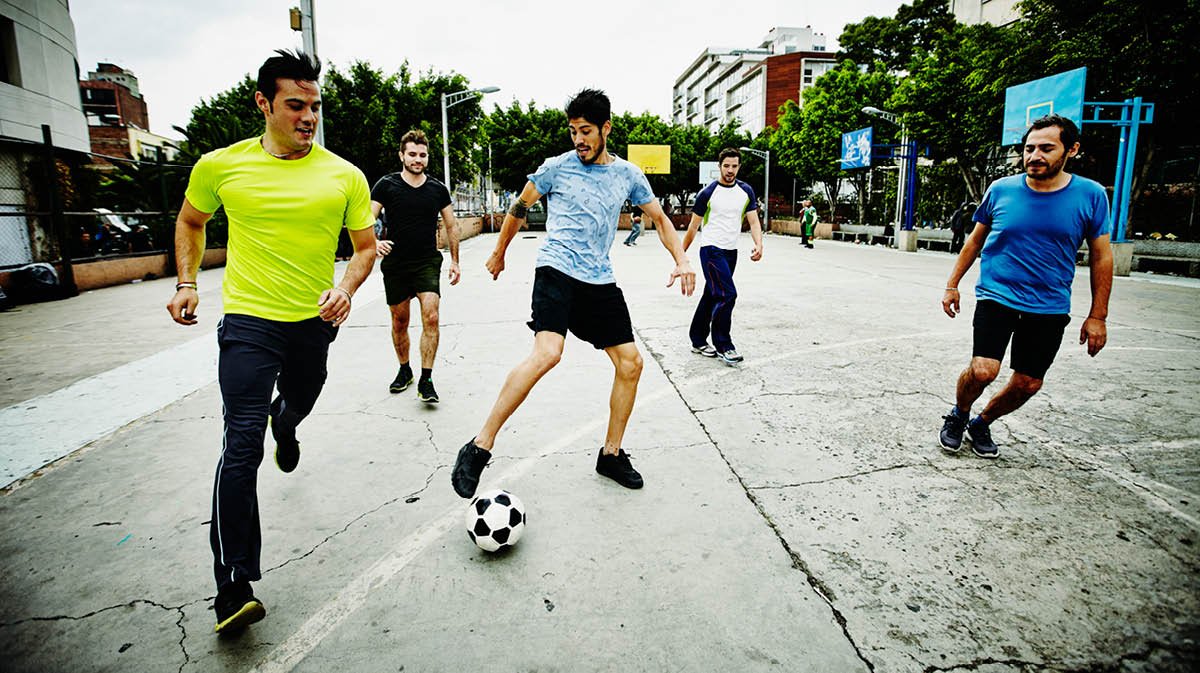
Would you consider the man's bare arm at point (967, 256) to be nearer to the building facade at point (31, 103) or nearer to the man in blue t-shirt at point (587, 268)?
the man in blue t-shirt at point (587, 268)

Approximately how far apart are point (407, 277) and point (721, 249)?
2.97m

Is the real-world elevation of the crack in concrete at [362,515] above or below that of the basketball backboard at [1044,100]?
below

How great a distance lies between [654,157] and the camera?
156ft

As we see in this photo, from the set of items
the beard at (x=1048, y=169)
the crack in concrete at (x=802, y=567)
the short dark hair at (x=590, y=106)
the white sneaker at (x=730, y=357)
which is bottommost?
the crack in concrete at (x=802, y=567)

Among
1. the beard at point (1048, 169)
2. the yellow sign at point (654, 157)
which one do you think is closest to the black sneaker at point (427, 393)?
the beard at point (1048, 169)

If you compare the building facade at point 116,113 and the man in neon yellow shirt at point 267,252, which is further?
the building facade at point 116,113

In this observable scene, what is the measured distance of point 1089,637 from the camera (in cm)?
211

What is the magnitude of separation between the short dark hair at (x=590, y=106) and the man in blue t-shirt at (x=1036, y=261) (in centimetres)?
220

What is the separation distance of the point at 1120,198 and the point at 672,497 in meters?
17.6

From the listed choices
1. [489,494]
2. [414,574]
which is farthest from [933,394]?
[414,574]

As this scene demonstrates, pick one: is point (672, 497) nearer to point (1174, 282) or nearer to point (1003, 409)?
point (1003, 409)

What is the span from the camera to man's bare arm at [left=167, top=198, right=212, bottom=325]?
249 centimetres

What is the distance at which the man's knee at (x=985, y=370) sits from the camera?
11.6ft

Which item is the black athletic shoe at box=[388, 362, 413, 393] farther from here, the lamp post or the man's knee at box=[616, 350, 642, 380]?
the lamp post
